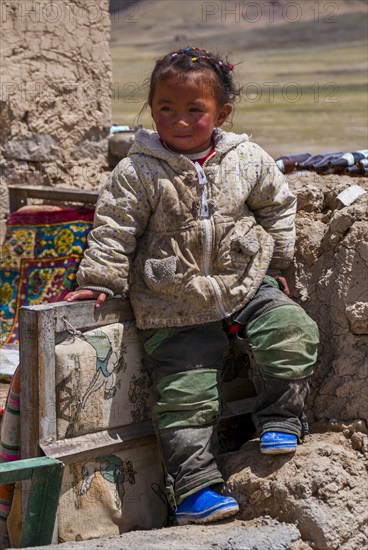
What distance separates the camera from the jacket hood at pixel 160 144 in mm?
3428

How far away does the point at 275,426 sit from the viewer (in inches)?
131

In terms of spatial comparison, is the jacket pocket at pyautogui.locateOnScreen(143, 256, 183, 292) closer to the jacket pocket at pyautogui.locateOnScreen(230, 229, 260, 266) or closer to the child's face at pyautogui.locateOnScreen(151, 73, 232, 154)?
the jacket pocket at pyautogui.locateOnScreen(230, 229, 260, 266)

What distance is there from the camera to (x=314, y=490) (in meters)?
3.20

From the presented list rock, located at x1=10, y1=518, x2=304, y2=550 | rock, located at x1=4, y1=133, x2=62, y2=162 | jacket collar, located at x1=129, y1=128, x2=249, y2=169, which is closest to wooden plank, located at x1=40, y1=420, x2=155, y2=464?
rock, located at x1=10, y1=518, x2=304, y2=550

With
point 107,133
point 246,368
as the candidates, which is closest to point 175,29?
point 107,133

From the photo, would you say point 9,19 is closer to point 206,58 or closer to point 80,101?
point 80,101

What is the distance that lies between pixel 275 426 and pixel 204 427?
0.78 ft

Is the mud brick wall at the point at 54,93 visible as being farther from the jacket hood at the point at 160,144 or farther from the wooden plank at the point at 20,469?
the wooden plank at the point at 20,469

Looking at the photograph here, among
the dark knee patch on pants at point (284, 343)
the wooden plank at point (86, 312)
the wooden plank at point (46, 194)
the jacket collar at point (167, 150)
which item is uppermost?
the jacket collar at point (167, 150)

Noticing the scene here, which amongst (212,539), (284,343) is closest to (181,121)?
(284,343)

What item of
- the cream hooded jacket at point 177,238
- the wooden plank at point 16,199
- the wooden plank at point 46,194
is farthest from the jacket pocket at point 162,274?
the wooden plank at point 16,199

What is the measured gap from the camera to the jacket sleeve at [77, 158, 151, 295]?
334cm

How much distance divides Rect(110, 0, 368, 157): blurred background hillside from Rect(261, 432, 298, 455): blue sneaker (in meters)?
12.2

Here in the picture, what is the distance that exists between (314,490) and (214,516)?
1.09ft
